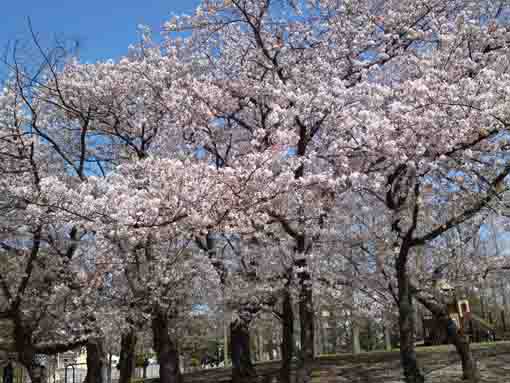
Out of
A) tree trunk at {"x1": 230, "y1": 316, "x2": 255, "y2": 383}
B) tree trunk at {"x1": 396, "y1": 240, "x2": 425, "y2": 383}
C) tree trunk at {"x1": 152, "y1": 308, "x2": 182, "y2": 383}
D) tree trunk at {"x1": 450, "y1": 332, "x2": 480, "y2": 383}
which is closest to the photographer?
tree trunk at {"x1": 396, "y1": 240, "x2": 425, "y2": 383}

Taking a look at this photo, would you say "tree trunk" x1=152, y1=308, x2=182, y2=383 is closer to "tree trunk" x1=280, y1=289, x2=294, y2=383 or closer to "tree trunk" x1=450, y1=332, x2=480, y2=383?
"tree trunk" x1=280, y1=289, x2=294, y2=383

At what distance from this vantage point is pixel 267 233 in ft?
41.4

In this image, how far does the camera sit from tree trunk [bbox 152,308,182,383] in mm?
13205

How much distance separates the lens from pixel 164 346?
46.0 feet

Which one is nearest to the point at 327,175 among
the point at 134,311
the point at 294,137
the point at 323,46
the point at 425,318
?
the point at 294,137

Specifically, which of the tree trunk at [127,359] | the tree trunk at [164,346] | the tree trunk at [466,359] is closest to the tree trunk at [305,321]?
the tree trunk at [164,346]

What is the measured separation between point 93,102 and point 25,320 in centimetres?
634

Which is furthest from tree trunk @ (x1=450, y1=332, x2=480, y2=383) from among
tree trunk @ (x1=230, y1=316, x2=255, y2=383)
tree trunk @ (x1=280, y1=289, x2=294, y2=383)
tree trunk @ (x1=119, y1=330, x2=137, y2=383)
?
tree trunk @ (x1=119, y1=330, x2=137, y2=383)

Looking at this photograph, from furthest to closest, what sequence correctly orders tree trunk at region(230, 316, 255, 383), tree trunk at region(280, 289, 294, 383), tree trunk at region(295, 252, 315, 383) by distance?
tree trunk at region(230, 316, 255, 383)
tree trunk at region(280, 289, 294, 383)
tree trunk at region(295, 252, 315, 383)

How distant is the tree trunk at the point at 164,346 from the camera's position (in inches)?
520

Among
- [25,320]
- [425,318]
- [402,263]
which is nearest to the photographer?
[402,263]

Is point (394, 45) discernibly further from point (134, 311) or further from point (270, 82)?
point (134, 311)

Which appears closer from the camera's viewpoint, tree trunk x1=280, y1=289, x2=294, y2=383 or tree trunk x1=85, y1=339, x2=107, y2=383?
tree trunk x1=280, y1=289, x2=294, y2=383

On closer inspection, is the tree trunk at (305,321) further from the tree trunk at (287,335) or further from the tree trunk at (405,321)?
the tree trunk at (405,321)
